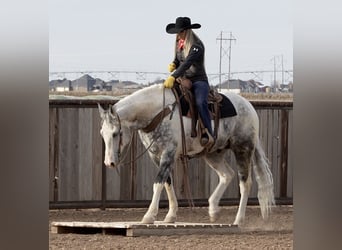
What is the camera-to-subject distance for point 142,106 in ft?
36.6

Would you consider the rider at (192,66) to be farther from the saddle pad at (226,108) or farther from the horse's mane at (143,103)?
the saddle pad at (226,108)

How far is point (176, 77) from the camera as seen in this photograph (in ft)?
36.4

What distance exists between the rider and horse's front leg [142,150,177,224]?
52 cm

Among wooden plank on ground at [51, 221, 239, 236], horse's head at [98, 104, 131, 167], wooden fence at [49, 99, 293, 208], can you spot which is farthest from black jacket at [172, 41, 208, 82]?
wooden fence at [49, 99, 293, 208]

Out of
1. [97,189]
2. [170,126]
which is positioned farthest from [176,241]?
[97,189]

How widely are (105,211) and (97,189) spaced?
371 millimetres

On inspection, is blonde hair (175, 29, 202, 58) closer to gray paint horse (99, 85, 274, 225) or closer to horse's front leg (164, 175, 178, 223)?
gray paint horse (99, 85, 274, 225)

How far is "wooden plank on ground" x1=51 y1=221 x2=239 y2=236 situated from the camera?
1026cm

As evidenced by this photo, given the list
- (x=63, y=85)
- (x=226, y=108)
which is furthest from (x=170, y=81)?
(x=63, y=85)

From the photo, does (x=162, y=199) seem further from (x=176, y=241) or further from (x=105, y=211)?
(x=176, y=241)

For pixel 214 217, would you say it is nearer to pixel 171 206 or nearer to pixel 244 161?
pixel 171 206

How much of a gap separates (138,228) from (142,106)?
5.31ft

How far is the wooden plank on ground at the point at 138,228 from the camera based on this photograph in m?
10.3
